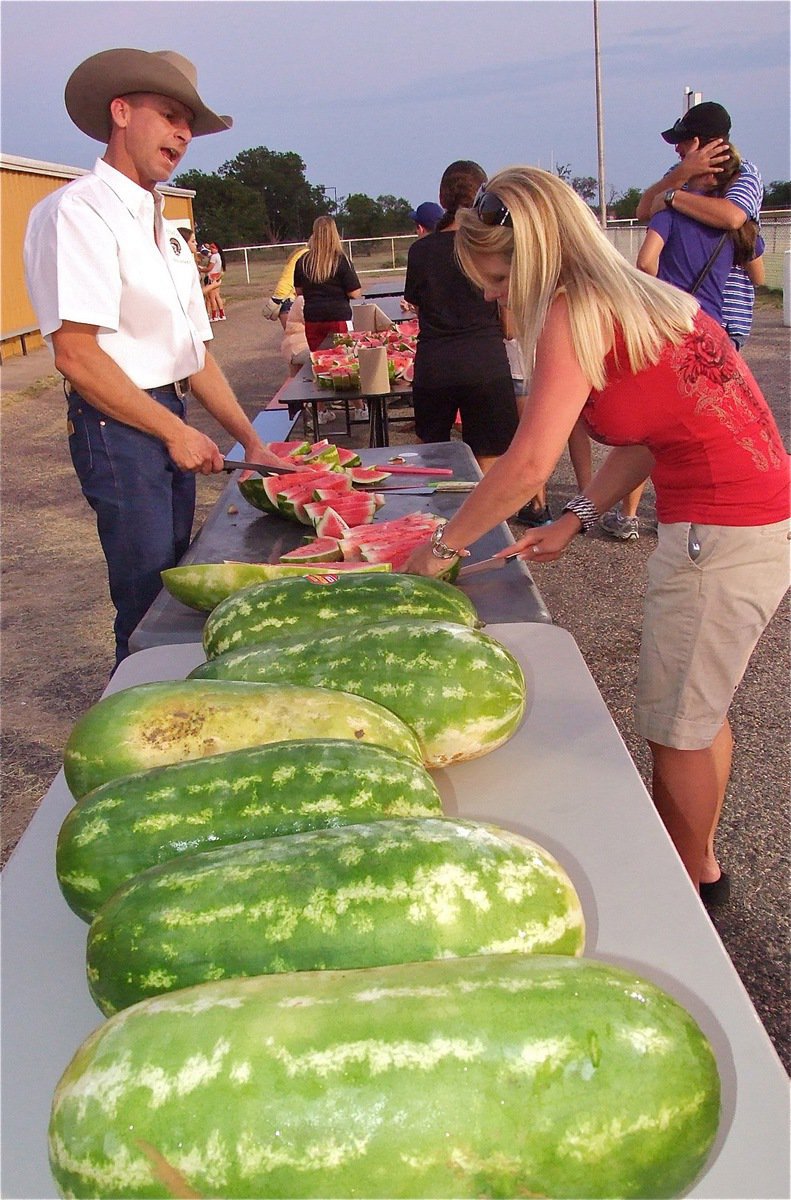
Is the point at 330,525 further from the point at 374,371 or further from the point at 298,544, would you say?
the point at 374,371

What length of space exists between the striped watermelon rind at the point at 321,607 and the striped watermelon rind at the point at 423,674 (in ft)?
0.72

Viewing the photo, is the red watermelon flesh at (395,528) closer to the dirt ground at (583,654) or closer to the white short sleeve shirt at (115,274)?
the white short sleeve shirt at (115,274)

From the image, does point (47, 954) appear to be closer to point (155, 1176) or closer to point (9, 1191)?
point (9, 1191)

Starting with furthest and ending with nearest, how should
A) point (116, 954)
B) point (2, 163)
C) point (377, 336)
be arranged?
point (2, 163), point (377, 336), point (116, 954)

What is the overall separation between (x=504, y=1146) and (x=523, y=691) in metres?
1.13

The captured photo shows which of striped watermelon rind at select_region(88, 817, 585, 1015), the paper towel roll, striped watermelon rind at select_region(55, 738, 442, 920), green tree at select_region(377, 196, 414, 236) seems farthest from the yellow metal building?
green tree at select_region(377, 196, 414, 236)

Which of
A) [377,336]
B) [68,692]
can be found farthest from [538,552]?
[377,336]

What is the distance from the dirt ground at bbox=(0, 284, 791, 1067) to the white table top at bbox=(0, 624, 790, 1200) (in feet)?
0.26

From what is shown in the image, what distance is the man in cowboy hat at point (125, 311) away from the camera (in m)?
3.41

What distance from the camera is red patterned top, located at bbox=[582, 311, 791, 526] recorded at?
251 centimetres

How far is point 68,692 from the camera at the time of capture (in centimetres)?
537

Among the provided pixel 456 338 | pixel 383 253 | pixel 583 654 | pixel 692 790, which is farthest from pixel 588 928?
pixel 383 253

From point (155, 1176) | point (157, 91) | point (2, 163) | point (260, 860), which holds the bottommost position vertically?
point (155, 1176)

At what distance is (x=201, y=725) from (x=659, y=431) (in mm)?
1518
